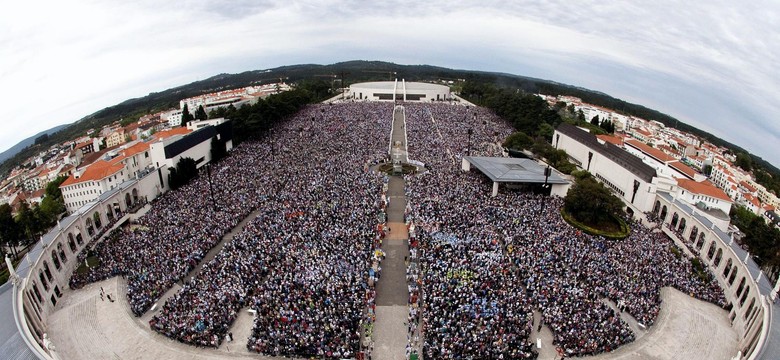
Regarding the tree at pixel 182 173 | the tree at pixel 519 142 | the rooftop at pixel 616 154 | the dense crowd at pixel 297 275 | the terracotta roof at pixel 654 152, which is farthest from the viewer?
the tree at pixel 519 142

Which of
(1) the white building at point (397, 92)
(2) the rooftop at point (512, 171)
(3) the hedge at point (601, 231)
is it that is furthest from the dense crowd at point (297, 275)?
(1) the white building at point (397, 92)

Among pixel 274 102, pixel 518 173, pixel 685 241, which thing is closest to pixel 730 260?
pixel 685 241

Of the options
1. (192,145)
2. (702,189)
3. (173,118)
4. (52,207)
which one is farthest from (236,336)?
(173,118)

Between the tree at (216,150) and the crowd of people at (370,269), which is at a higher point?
the tree at (216,150)

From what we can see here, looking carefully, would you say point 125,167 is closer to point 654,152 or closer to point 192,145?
point 192,145

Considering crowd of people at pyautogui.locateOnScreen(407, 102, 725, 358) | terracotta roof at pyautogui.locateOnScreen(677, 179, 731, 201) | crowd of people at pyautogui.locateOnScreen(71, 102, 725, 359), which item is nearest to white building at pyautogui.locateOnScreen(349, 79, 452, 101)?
crowd of people at pyautogui.locateOnScreen(71, 102, 725, 359)

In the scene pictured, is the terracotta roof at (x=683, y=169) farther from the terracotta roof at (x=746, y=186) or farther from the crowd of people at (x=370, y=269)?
the terracotta roof at (x=746, y=186)
